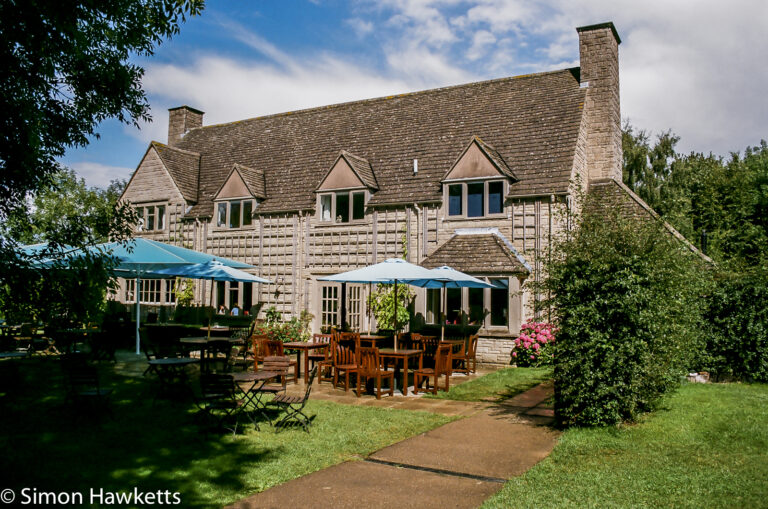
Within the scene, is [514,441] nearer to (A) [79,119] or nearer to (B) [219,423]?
(B) [219,423]

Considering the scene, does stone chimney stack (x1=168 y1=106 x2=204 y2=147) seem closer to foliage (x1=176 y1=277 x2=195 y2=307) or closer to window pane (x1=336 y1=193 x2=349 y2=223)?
foliage (x1=176 y1=277 x2=195 y2=307)

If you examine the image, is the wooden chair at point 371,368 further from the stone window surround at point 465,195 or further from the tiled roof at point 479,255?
the stone window surround at point 465,195

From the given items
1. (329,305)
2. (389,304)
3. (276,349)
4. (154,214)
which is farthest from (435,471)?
(154,214)

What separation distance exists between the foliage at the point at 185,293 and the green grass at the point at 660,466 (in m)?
19.5

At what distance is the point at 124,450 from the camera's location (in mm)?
7695

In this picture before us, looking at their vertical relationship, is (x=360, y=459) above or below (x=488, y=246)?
below

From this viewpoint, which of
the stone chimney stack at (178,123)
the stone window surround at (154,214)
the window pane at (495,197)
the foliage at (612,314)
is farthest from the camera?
the stone chimney stack at (178,123)

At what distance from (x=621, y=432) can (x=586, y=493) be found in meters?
2.73

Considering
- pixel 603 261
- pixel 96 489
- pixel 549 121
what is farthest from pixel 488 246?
pixel 96 489

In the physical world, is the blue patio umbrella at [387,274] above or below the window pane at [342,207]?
below

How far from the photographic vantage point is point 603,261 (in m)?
8.77

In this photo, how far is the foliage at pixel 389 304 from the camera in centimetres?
1911

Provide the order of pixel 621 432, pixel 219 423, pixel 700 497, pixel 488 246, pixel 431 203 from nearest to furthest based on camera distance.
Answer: pixel 700 497 → pixel 621 432 → pixel 219 423 → pixel 488 246 → pixel 431 203

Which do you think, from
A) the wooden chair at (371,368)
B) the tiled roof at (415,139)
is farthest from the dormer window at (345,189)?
the wooden chair at (371,368)
